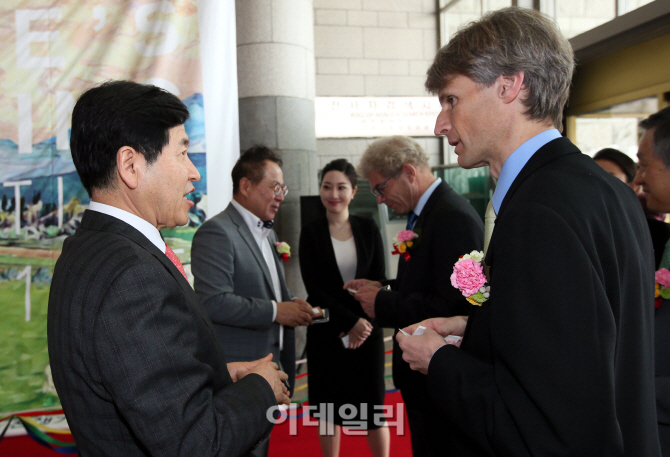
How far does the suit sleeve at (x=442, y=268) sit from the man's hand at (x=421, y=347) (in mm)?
766

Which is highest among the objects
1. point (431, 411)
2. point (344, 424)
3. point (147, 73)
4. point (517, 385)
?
point (147, 73)

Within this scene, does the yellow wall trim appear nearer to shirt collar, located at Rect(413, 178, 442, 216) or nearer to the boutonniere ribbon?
shirt collar, located at Rect(413, 178, 442, 216)

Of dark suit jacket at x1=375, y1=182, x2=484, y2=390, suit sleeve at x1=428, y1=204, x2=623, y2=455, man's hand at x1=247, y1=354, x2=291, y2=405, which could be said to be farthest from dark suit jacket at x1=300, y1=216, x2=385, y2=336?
suit sleeve at x1=428, y1=204, x2=623, y2=455

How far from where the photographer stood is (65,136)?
10.1 ft

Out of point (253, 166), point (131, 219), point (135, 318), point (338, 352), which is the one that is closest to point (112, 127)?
point (131, 219)

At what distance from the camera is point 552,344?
86 centimetres

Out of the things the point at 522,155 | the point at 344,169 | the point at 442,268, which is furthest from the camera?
the point at 344,169

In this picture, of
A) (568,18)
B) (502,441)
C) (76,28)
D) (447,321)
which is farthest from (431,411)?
(568,18)

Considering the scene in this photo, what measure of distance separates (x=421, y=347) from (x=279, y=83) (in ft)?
13.3

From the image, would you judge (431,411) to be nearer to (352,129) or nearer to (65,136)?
(65,136)

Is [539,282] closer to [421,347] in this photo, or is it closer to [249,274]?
[421,347]

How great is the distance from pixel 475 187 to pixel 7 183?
515cm

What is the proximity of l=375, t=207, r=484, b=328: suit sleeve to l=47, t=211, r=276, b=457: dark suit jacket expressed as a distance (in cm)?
109

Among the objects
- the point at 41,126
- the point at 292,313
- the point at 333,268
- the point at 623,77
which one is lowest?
the point at 292,313
